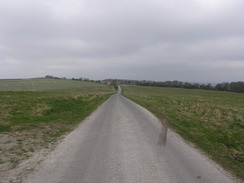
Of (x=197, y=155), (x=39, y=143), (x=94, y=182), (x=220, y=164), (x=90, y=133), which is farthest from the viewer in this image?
(x=90, y=133)

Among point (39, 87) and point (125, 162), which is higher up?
point (39, 87)

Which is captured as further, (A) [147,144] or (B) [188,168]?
(A) [147,144]

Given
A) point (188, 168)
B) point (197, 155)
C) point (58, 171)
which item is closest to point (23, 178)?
point (58, 171)

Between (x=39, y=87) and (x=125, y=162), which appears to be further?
(x=39, y=87)

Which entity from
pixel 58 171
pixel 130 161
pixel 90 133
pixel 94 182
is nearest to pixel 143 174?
pixel 130 161

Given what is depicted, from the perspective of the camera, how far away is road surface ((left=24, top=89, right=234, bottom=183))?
426 centimetres

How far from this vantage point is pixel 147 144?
6.93m

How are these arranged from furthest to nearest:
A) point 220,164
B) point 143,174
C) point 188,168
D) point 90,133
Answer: point 90,133 → point 220,164 → point 188,168 → point 143,174

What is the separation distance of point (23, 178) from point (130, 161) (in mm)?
2915

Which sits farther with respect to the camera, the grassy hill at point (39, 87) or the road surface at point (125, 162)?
the grassy hill at point (39, 87)

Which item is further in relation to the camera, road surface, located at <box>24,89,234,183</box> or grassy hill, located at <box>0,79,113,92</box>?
grassy hill, located at <box>0,79,113,92</box>

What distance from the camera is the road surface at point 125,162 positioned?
4.26 meters

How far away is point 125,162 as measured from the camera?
5.16m

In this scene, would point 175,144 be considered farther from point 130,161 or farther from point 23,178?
point 23,178
